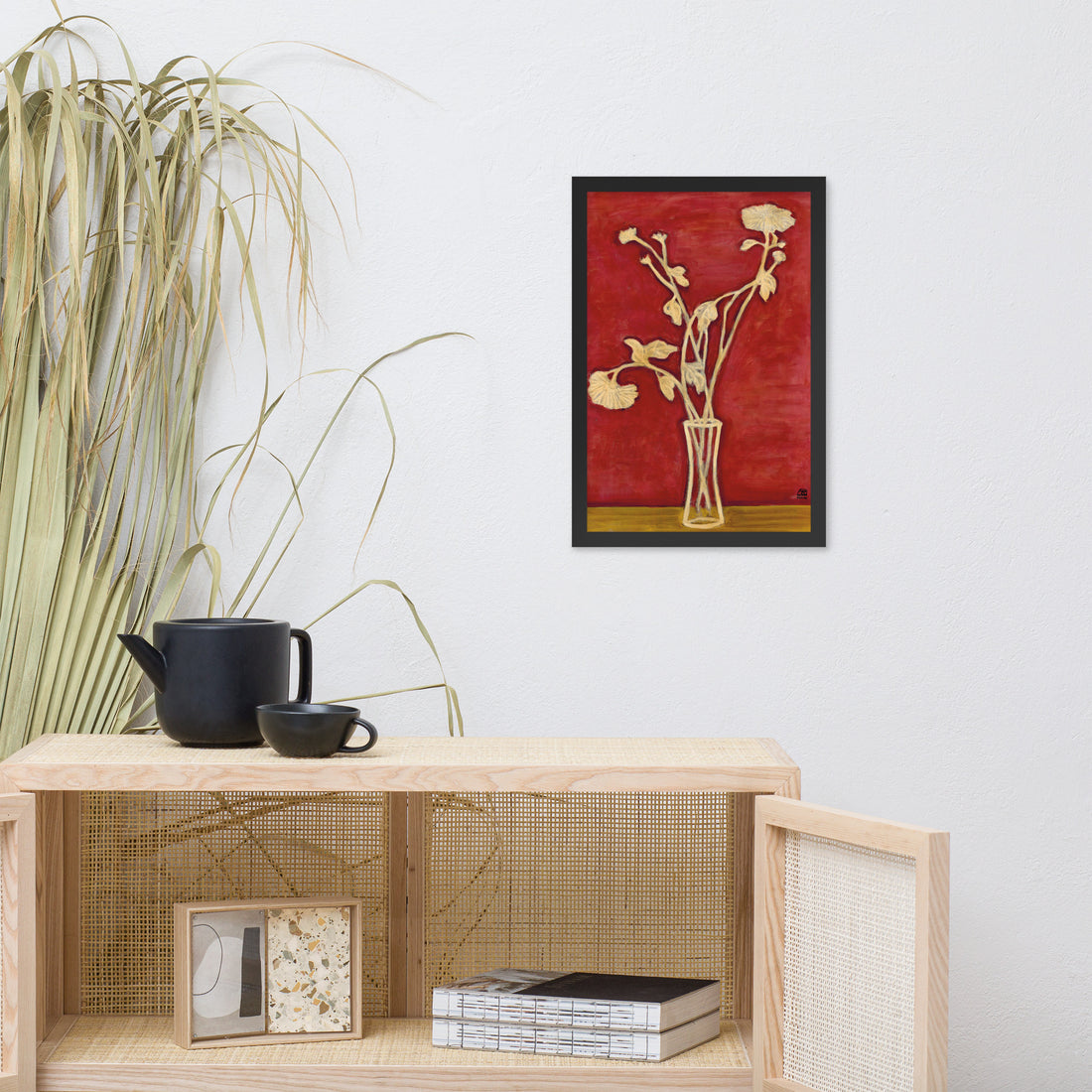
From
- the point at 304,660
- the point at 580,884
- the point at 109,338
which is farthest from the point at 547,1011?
the point at 109,338

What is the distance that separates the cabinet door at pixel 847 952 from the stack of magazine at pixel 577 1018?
0.10 meters

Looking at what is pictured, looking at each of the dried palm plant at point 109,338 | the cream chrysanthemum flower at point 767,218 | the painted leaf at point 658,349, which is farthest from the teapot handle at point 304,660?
the cream chrysanthemum flower at point 767,218

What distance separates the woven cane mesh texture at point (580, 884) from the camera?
1440 mm

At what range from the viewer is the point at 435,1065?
126cm

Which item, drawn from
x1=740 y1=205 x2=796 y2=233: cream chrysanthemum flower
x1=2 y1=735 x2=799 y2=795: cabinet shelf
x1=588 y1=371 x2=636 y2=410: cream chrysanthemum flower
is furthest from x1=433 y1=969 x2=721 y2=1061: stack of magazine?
x1=740 y1=205 x2=796 y2=233: cream chrysanthemum flower

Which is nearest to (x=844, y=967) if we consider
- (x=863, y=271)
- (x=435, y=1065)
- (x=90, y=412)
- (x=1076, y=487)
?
(x=435, y=1065)

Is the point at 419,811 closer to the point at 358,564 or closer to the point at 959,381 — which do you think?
the point at 358,564

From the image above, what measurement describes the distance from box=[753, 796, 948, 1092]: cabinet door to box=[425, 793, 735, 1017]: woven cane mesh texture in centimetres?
20

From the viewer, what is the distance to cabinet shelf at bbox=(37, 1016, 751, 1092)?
124 centimetres

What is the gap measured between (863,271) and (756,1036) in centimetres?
103

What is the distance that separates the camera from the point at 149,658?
1.28m

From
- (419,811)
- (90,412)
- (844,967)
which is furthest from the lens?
(90,412)

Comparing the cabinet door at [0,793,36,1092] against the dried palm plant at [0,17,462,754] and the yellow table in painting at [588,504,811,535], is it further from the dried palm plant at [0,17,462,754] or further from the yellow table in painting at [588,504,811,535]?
the yellow table in painting at [588,504,811,535]

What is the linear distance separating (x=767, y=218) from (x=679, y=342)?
8.4 inches
